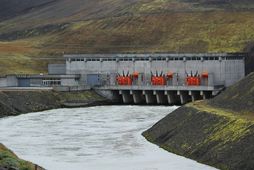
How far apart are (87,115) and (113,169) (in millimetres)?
37896

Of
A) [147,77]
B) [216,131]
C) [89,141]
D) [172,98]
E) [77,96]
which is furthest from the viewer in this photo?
[147,77]

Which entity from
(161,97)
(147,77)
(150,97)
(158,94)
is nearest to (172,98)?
(161,97)

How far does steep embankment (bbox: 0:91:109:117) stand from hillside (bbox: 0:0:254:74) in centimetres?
2856

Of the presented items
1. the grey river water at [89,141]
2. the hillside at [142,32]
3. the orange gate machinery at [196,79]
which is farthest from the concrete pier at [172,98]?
the hillside at [142,32]

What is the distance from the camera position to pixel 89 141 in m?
58.6

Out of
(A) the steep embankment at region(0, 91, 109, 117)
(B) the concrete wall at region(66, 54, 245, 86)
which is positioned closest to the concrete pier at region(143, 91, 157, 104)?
(B) the concrete wall at region(66, 54, 245, 86)

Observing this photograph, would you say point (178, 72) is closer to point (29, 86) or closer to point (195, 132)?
point (29, 86)

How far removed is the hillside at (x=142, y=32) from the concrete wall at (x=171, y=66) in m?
18.2

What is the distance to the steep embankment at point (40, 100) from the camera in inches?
3311

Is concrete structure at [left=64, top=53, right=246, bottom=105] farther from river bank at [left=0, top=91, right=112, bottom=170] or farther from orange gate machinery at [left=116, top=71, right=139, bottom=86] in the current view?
river bank at [left=0, top=91, right=112, bottom=170]

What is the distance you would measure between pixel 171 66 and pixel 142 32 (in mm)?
61999

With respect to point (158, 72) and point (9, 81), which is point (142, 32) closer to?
point (158, 72)

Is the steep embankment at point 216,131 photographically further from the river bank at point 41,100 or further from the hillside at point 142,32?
the hillside at point 142,32

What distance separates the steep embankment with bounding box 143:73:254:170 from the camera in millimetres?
42688
